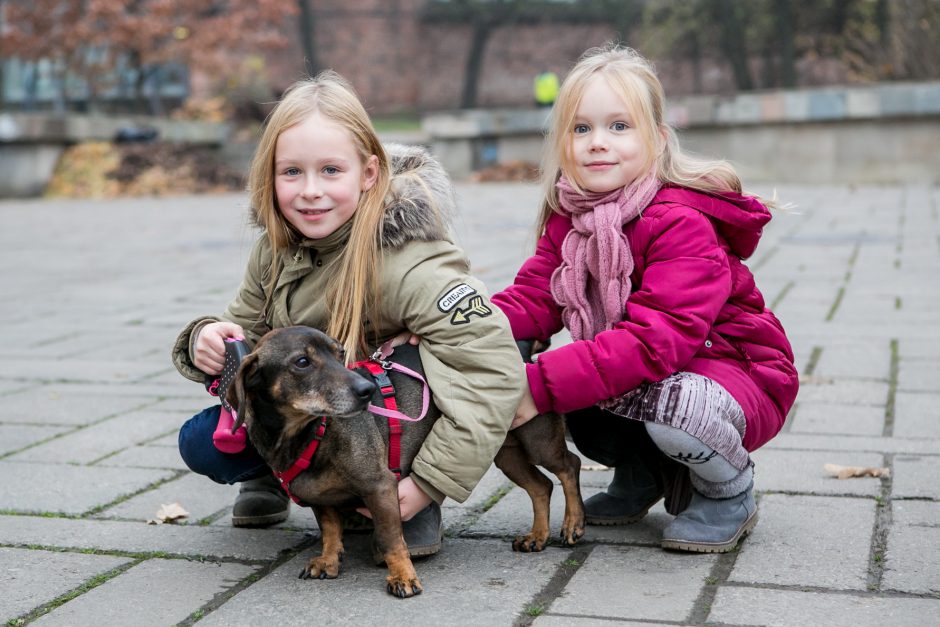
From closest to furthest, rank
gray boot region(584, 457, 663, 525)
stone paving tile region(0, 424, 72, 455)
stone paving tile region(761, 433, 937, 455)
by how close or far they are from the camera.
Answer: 1. gray boot region(584, 457, 663, 525)
2. stone paving tile region(761, 433, 937, 455)
3. stone paving tile region(0, 424, 72, 455)

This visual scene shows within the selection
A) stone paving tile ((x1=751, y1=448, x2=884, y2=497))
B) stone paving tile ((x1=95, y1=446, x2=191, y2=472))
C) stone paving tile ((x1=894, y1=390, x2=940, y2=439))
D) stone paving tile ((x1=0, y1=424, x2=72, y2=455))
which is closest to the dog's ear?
stone paving tile ((x1=95, y1=446, x2=191, y2=472))

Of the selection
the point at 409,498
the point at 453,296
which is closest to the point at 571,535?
the point at 409,498

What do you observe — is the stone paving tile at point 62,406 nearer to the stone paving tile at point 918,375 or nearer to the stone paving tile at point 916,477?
the stone paving tile at point 916,477

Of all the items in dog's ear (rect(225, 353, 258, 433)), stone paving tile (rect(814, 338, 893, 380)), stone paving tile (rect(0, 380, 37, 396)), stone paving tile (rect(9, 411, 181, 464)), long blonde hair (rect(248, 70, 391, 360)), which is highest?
long blonde hair (rect(248, 70, 391, 360))

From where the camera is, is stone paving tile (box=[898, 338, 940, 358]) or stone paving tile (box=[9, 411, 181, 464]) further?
stone paving tile (box=[898, 338, 940, 358])

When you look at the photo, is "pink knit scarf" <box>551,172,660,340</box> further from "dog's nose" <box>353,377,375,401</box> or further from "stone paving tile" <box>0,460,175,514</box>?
"stone paving tile" <box>0,460,175,514</box>

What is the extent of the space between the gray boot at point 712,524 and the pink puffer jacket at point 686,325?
0.54 feet

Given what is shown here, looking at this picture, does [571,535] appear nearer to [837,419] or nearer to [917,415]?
[837,419]

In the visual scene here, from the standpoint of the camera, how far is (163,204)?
1627 centimetres

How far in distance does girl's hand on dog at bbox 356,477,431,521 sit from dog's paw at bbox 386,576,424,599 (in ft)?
0.66

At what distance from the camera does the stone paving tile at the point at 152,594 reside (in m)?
2.63

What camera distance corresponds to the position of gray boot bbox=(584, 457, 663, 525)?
3.23 metres

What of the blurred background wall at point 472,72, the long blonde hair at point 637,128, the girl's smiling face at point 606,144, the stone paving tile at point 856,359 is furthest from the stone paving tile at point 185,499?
the blurred background wall at point 472,72

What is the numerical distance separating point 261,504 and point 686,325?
130 centimetres
